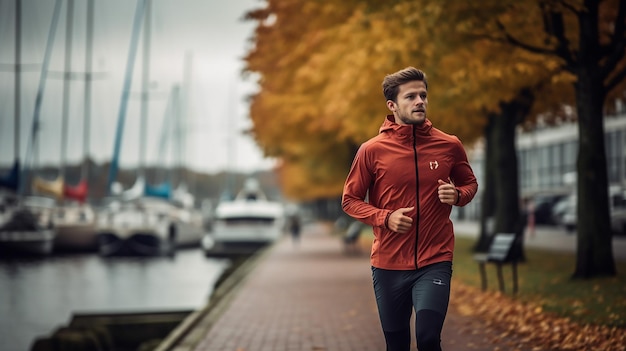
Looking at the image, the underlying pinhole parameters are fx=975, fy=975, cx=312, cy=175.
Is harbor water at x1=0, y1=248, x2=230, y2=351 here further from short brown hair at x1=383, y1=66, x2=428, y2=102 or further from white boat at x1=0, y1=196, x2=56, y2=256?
short brown hair at x1=383, y1=66, x2=428, y2=102

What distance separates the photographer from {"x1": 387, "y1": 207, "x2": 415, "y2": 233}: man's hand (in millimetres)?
4781

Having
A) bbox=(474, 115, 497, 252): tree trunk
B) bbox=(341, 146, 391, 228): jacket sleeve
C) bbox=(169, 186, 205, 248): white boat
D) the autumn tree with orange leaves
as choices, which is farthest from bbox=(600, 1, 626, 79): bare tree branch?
bbox=(169, 186, 205, 248): white boat

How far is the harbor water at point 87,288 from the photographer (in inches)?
860

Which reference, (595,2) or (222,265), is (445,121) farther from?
(222,265)

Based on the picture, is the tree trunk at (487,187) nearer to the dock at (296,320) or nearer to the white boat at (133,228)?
the dock at (296,320)

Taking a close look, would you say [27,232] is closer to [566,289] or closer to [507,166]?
[507,166]

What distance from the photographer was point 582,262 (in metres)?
13.8

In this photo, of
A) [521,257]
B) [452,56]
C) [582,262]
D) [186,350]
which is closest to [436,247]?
[186,350]

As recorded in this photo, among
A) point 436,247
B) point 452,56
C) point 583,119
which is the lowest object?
point 436,247

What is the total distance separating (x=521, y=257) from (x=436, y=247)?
15.7 metres

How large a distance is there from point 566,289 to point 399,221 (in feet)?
29.7

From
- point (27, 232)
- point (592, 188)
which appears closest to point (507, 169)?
point (592, 188)

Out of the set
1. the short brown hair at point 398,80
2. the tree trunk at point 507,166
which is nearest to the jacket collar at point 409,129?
the short brown hair at point 398,80

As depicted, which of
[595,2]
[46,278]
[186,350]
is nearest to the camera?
[186,350]
